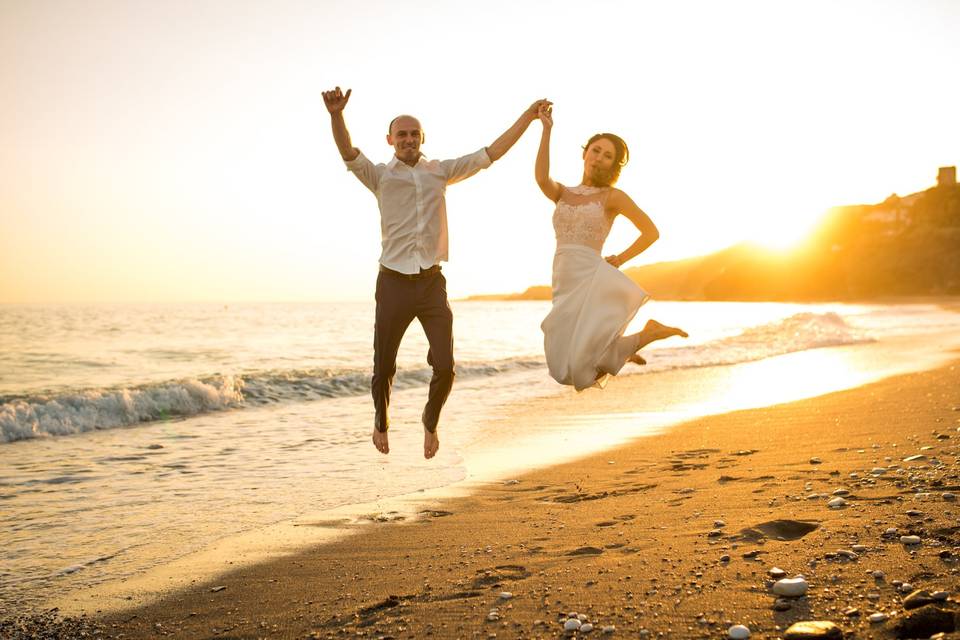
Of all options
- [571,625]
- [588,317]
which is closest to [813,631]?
[571,625]

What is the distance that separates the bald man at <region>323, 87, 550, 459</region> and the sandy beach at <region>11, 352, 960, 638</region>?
1.59 m

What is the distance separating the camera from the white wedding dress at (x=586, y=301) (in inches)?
265

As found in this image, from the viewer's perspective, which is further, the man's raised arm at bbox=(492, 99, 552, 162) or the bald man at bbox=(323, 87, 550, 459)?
the man's raised arm at bbox=(492, 99, 552, 162)

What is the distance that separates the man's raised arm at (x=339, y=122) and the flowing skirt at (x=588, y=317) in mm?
1983

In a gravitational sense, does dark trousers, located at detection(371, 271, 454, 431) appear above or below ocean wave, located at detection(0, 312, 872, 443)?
above

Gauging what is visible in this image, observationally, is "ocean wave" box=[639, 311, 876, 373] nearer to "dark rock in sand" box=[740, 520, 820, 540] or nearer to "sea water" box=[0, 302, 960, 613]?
"sea water" box=[0, 302, 960, 613]

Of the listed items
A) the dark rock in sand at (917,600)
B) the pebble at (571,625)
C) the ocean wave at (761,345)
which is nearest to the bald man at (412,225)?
the pebble at (571,625)

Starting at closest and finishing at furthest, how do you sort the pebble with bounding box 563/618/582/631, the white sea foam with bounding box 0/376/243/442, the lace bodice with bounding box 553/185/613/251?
the pebble with bounding box 563/618/582/631 → the lace bodice with bounding box 553/185/613/251 → the white sea foam with bounding box 0/376/243/442

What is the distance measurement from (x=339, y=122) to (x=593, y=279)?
246 cm

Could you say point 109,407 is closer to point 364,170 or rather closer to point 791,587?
point 364,170

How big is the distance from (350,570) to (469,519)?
1585mm

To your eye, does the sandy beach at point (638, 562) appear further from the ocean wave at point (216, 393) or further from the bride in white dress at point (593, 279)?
the ocean wave at point (216, 393)

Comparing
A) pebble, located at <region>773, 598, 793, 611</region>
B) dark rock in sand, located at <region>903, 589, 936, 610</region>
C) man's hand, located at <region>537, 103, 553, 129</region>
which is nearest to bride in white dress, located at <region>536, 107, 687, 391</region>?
man's hand, located at <region>537, 103, 553, 129</region>

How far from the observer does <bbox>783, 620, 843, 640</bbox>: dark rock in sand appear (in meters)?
4.14
